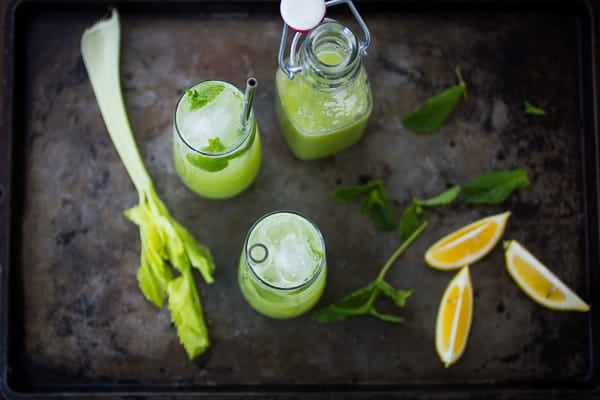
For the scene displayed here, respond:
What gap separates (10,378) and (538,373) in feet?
3.94

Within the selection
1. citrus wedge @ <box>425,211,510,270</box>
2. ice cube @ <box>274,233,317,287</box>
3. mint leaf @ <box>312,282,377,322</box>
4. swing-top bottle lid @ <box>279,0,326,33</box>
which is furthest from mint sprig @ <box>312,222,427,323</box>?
swing-top bottle lid @ <box>279,0,326,33</box>

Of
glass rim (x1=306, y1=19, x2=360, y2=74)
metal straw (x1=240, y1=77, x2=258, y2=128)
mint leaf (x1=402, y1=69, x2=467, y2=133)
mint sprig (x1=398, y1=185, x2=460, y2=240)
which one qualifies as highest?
glass rim (x1=306, y1=19, x2=360, y2=74)

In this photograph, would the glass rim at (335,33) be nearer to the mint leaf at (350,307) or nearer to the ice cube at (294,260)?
the ice cube at (294,260)

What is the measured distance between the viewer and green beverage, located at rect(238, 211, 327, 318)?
1.35m

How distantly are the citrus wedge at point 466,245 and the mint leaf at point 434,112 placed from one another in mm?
254

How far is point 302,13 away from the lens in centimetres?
128

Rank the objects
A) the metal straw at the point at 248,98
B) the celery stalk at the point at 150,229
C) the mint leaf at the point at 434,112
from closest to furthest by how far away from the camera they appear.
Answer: the metal straw at the point at 248,98 → the celery stalk at the point at 150,229 → the mint leaf at the point at 434,112

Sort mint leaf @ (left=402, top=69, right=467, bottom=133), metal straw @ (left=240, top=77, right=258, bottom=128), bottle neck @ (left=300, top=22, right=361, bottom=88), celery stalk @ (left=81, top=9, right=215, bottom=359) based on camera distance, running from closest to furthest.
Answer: metal straw @ (left=240, top=77, right=258, bottom=128) < bottle neck @ (left=300, top=22, right=361, bottom=88) < celery stalk @ (left=81, top=9, right=215, bottom=359) < mint leaf @ (left=402, top=69, right=467, bottom=133)

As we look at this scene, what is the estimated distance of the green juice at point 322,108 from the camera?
141cm

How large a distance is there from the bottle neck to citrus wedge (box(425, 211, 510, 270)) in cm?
47

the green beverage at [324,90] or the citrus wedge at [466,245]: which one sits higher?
the green beverage at [324,90]

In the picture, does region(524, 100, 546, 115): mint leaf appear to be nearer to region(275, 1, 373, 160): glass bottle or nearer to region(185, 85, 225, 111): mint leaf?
region(275, 1, 373, 160): glass bottle

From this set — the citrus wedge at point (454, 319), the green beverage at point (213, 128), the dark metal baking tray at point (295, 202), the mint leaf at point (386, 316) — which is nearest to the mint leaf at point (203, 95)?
the green beverage at point (213, 128)

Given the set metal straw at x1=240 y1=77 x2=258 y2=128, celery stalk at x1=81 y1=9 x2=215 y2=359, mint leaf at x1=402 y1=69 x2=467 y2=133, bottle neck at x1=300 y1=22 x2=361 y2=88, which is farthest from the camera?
mint leaf at x1=402 y1=69 x2=467 y2=133
